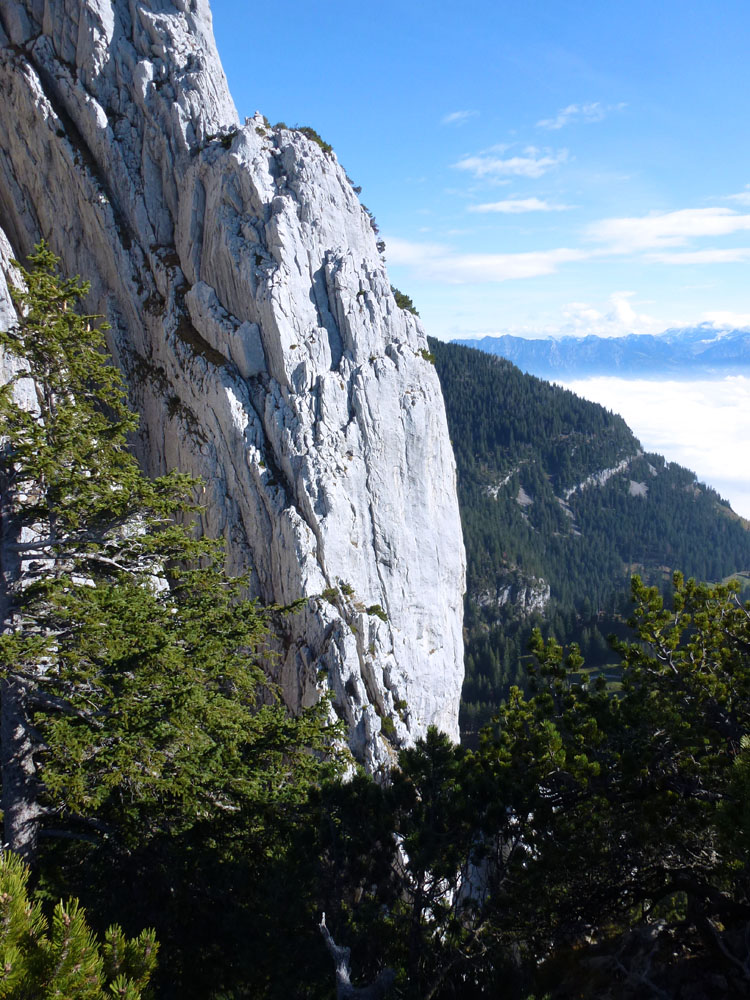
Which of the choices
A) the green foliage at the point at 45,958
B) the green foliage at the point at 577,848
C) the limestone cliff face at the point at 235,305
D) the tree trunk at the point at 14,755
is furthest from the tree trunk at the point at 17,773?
the limestone cliff face at the point at 235,305

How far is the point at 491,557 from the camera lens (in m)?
186

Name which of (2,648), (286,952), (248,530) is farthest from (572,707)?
(248,530)

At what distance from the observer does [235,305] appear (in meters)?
35.8

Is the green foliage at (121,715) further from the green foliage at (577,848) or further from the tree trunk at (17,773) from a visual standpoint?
the green foliage at (577,848)

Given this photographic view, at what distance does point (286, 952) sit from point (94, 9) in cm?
4820

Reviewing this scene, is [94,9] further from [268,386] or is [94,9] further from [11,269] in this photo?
[268,386]

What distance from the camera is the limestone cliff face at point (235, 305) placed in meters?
33.8

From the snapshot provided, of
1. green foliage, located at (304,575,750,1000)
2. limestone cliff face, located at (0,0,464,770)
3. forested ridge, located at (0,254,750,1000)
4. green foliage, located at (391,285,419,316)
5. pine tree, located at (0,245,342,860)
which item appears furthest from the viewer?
green foliage, located at (391,285,419,316)

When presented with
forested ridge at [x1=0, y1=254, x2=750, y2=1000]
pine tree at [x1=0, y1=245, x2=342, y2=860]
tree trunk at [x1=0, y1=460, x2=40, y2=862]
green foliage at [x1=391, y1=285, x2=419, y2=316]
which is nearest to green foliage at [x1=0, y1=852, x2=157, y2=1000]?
forested ridge at [x1=0, y1=254, x2=750, y2=1000]

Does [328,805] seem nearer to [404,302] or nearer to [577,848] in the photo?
[577,848]

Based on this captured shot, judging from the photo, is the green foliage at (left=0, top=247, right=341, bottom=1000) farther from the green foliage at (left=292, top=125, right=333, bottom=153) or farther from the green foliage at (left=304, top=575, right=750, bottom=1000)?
the green foliage at (left=292, top=125, right=333, bottom=153)

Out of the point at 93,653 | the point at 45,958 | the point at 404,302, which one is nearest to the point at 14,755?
the point at 93,653

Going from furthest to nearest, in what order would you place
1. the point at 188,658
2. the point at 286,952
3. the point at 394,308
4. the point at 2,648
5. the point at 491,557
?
the point at 491,557 < the point at 394,308 < the point at 188,658 < the point at 2,648 < the point at 286,952

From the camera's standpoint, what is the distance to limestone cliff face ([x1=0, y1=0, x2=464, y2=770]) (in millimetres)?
33781
